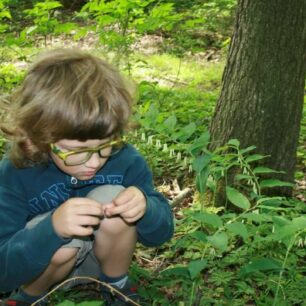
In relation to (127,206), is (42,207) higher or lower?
lower

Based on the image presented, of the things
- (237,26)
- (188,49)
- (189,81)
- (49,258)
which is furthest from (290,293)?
(188,49)

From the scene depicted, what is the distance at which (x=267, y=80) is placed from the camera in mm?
2410

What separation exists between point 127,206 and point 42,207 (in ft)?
1.37

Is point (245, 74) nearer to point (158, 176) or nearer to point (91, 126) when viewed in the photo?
point (158, 176)

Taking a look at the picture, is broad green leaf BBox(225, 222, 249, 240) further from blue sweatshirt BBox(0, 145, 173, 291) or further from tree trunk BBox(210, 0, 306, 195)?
tree trunk BBox(210, 0, 306, 195)

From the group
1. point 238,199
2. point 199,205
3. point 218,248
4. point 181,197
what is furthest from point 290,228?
point 181,197

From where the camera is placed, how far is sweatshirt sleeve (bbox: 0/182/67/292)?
1.54 m

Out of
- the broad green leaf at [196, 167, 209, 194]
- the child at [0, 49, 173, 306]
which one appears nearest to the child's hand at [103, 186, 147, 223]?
the child at [0, 49, 173, 306]

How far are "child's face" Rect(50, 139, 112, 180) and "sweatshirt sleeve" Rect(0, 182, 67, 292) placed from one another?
0.56ft

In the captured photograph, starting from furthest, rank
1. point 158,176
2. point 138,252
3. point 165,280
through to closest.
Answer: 1. point 158,176
2. point 138,252
3. point 165,280

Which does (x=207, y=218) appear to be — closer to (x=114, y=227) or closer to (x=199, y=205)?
(x=114, y=227)

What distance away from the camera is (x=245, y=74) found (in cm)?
245

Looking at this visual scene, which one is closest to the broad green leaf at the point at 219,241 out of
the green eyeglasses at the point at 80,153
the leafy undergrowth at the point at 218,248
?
the leafy undergrowth at the point at 218,248

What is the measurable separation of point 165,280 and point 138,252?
358 mm
